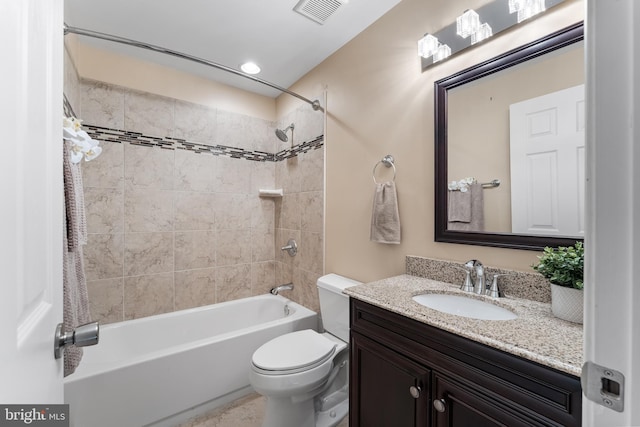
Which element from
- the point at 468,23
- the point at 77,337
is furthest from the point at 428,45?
the point at 77,337

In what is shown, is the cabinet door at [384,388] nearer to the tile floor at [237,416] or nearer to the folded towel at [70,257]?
the tile floor at [237,416]

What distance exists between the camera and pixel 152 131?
215cm

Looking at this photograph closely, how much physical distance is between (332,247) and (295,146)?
1.02 m

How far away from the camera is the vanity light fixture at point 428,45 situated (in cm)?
134

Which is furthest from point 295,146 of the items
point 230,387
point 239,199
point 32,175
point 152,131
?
point 32,175

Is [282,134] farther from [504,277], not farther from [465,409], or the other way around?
[465,409]

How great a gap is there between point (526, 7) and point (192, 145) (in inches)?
90.4

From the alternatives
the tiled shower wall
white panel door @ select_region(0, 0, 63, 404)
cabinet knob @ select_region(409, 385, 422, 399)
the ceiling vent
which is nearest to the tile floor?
the tiled shower wall

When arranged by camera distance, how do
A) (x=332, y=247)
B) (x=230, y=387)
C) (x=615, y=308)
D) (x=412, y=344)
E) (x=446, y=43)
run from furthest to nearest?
(x=332, y=247), (x=230, y=387), (x=446, y=43), (x=412, y=344), (x=615, y=308)

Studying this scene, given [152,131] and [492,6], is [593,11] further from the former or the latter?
[152,131]

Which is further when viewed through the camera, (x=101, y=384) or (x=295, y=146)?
(x=295, y=146)

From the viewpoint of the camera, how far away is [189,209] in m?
2.29

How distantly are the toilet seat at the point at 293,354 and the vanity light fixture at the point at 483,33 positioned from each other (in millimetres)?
1716

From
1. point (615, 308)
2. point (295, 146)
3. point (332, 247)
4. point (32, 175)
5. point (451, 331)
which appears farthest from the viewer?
point (295, 146)
